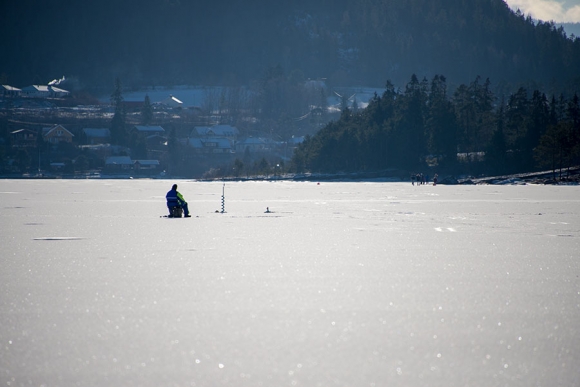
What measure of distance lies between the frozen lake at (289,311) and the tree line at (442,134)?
313 ft

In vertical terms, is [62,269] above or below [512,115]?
below

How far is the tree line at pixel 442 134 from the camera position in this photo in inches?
4759

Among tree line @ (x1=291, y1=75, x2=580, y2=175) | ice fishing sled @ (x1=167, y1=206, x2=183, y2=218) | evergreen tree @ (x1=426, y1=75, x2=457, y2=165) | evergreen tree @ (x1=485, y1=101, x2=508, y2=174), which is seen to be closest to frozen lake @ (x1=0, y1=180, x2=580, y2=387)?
ice fishing sled @ (x1=167, y1=206, x2=183, y2=218)

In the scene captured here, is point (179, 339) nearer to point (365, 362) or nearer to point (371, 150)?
point (365, 362)

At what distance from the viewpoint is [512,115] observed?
433ft

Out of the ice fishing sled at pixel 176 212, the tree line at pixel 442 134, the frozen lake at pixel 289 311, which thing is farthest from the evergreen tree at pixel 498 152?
the frozen lake at pixel 289 311

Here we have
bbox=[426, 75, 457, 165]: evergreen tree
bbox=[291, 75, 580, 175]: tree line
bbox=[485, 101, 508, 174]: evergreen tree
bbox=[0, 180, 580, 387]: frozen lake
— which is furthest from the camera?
bbox=[426, 75, 457, 165]: evergreen tree

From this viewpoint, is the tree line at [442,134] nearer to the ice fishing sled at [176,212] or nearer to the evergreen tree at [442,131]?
the evergreen tree at [442,131]

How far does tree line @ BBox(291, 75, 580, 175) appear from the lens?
121 m

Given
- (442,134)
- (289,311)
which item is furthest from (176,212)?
(442,134)

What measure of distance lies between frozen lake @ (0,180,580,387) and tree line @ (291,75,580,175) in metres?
95.5

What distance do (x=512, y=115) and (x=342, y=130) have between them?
30008 millimetres

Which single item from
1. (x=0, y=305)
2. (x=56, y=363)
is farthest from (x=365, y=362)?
(x=0, y=305)

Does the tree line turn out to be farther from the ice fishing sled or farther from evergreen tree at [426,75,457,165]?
the ice fishing sled
